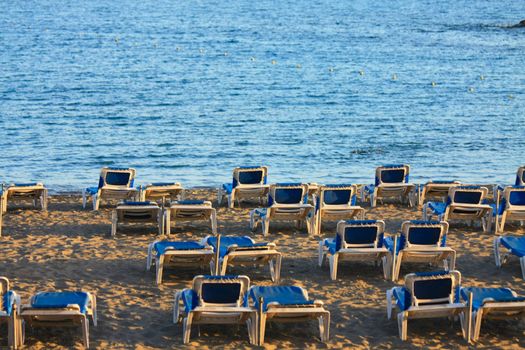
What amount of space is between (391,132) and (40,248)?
2384cm

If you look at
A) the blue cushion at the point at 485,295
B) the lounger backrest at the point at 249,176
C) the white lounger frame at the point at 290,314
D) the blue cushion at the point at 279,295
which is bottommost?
the white lounger frame at the point at 290,314

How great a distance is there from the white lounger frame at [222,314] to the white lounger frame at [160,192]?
6608 millimetres

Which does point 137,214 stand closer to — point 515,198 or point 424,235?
point 424,235

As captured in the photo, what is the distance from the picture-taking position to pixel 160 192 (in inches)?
719

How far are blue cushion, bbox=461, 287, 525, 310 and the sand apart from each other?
0.40 m

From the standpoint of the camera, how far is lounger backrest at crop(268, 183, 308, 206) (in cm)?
1650

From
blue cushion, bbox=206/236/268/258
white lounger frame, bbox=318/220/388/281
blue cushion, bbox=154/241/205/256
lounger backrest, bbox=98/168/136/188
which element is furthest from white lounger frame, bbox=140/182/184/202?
white lounger frame, bbox=318/220/388/281

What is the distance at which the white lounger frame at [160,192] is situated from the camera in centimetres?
1806

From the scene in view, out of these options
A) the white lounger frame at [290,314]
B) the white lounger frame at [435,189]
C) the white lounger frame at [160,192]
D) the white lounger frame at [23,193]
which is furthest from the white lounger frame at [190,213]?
the white lounger frame at [290,314]

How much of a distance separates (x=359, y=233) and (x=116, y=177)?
6.04m

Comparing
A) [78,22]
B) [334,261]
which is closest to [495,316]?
[334,261]

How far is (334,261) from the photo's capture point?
46.1 feet

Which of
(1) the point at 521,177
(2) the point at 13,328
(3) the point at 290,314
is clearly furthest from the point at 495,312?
(1) the point at 521,177

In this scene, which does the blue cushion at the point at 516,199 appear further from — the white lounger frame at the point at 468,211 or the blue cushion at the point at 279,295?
the blue cushion at the point at 279,295
